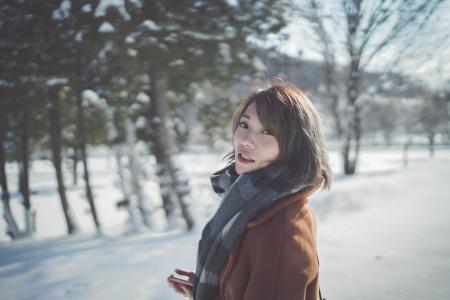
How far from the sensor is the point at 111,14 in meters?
4.19

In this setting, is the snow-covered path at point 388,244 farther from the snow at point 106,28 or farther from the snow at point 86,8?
the snow at point 86,8

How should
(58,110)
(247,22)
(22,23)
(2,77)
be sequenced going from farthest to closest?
(58,110), (247,22), (2,77), (22,23)

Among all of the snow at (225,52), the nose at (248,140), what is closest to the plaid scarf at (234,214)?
the nose at (248,140)

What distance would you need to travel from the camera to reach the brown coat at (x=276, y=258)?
937 millimetres

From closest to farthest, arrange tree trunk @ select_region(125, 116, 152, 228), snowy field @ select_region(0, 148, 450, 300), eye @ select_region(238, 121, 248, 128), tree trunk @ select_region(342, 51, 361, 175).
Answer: eye @ select_region(238, 121, 248, 128) → snowy field @ select_region(0, 148, 450, 300) → tree trunk @ select_region(125, 116, 152, 228) → tree trunk @ select_region(342, 51, 361, 175)

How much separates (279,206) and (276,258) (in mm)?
189

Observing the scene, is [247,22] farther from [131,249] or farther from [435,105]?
[435,105]

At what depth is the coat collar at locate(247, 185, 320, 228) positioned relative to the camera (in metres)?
1.02

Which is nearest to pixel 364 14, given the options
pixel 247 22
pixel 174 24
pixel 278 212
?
pixel 247 22

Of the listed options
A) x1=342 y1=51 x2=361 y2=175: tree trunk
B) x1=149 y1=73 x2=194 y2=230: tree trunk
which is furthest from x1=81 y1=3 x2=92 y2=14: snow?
x1=342 y1=51 x2=361 y2=175: tree trunk

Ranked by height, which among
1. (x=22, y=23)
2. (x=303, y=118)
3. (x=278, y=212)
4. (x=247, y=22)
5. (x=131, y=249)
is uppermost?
(x=247, y=22)

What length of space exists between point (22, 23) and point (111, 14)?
135cm

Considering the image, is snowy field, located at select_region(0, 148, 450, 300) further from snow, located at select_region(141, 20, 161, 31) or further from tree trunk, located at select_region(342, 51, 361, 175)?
tree trunk, located at select_region(342, 51, 361, 175)

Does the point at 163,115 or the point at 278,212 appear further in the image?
the point at 163,115
